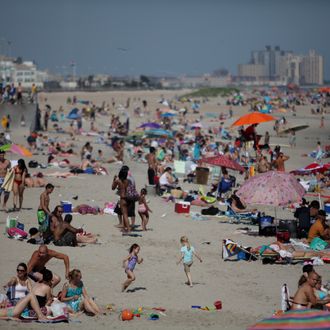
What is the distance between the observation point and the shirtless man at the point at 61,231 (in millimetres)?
12234

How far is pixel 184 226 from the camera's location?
1462cm

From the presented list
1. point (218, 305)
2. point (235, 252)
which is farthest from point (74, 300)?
point (235, 252)

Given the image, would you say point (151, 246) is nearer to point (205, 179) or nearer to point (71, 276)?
point (71, 276)

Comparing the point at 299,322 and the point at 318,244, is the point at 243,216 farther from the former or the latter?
the point at 299,322

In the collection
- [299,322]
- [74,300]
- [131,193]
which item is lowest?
[74,300]

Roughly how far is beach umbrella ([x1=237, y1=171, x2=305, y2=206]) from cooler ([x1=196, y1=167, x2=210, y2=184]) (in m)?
6.05

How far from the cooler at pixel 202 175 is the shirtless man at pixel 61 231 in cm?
780

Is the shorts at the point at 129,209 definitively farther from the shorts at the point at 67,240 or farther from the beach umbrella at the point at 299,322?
the beach umbrella at the point at 299,322

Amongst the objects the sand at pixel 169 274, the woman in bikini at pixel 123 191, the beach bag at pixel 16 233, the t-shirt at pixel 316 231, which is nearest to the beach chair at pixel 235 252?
the sand at pixel 169 274

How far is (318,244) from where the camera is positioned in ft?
40.6

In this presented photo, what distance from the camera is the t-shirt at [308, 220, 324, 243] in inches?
500

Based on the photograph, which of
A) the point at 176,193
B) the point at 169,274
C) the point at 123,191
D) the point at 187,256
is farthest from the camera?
the point at 176,193

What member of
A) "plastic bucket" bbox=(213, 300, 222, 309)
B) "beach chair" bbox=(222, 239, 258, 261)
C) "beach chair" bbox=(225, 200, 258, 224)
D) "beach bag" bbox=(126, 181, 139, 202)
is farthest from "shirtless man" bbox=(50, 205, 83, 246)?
"beach chair" bbox=(225, 200, 258, 224)

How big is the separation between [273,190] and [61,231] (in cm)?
343
